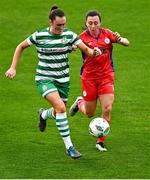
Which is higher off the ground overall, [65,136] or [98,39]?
[98,39]

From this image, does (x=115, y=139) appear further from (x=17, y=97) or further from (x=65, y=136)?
(x=17, y=97)

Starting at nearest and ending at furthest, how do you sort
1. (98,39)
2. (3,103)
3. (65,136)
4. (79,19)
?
(65,136) → (98,39) → (3,103) → (79,19)

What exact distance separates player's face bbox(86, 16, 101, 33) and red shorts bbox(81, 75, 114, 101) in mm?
921

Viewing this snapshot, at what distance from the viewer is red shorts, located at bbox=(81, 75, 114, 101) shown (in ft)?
43.2

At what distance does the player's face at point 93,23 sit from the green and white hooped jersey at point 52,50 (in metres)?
0.45

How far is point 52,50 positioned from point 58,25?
0.46m

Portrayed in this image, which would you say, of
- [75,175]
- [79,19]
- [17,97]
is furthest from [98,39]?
[79,19]

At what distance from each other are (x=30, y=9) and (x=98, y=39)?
40.7ft

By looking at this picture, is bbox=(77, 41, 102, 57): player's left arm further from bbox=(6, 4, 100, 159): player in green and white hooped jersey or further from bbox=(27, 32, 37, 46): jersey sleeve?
bbox=(27, 32, 37, 46): jersey sleeve

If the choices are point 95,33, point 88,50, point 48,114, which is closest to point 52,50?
point 88,50

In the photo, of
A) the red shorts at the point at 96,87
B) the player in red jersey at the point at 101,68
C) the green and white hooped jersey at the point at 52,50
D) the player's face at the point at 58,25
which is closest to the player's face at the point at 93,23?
the player in red jersey at the point at 101,68

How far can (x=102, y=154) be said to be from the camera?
41.8ft

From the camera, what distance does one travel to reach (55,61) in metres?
12.5

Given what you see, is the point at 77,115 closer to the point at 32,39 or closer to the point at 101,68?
the point at 101,68
